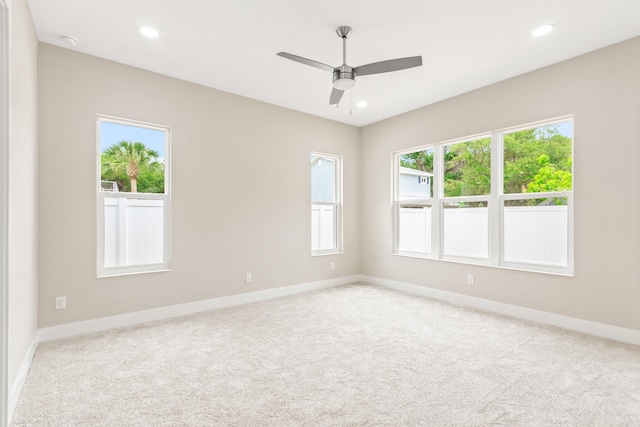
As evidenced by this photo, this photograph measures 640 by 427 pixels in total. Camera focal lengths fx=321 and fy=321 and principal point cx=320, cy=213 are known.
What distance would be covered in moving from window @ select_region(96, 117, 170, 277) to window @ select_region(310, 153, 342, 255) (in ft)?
7.65

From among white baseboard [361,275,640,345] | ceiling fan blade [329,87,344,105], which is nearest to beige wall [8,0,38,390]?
ceiling fan blade [329,87,344,105]

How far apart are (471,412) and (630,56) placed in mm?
3540

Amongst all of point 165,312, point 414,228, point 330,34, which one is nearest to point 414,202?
point 414,228

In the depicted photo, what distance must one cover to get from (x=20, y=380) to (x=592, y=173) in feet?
17.1

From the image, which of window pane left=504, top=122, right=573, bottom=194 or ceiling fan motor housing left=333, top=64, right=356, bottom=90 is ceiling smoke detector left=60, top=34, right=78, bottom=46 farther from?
window pane left=504, top=122, right=573, bottom=194

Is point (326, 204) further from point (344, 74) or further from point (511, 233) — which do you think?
point (344, 74)

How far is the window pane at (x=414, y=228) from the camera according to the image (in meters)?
5.04

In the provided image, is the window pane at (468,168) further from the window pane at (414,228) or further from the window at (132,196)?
the window at (132,196)

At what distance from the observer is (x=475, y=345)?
299cm

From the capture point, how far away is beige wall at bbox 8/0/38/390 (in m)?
2.04

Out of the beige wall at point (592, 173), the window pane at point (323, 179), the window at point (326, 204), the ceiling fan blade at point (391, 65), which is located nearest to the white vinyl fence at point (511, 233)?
the beige wall at point (592, 173)

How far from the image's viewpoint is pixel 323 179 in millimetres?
5598

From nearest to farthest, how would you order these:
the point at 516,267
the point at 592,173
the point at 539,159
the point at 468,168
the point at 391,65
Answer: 1. the point at 391,65
2. the point at 592,173
3. the point at 539,159
4. the point at 516,267
5. the point at 468,168

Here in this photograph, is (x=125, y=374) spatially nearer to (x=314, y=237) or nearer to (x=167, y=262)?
(x=167, y=262)
